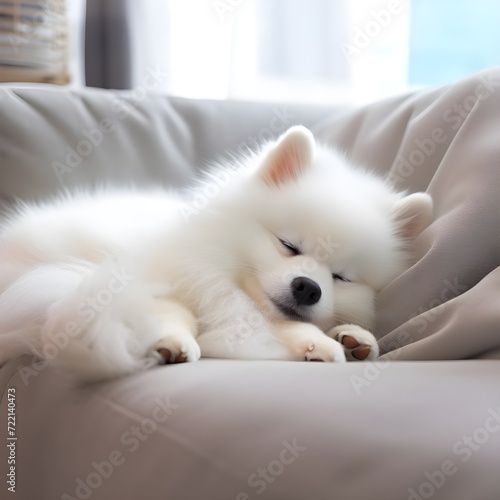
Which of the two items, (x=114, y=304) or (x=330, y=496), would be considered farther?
(x=114, y=304)

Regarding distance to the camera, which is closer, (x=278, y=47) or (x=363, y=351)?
(x=363, y=351)

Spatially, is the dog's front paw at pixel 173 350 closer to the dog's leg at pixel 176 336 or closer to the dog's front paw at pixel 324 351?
the dog's leg at pixel 176 336

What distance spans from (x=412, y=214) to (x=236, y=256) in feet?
1.51

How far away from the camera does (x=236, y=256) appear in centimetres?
168

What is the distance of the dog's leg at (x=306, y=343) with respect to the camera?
54.7 inches

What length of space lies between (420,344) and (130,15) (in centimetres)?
335

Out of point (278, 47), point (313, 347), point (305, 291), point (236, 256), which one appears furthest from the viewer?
point (278, 47)

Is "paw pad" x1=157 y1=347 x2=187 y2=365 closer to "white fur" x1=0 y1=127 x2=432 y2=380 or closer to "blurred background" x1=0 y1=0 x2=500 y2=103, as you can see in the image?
"white fur" x1=0 y1=127 x2=432 y2=380

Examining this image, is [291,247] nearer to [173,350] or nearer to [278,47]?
[173,350]

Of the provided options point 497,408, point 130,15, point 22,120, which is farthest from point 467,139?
point 130,15

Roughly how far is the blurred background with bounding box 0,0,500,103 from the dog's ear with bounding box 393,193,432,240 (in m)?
1.49

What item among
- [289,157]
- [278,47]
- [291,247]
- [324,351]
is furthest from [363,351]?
[278,47]

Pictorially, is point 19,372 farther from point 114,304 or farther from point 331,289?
point 331,289

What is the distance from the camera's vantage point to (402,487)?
83cm
